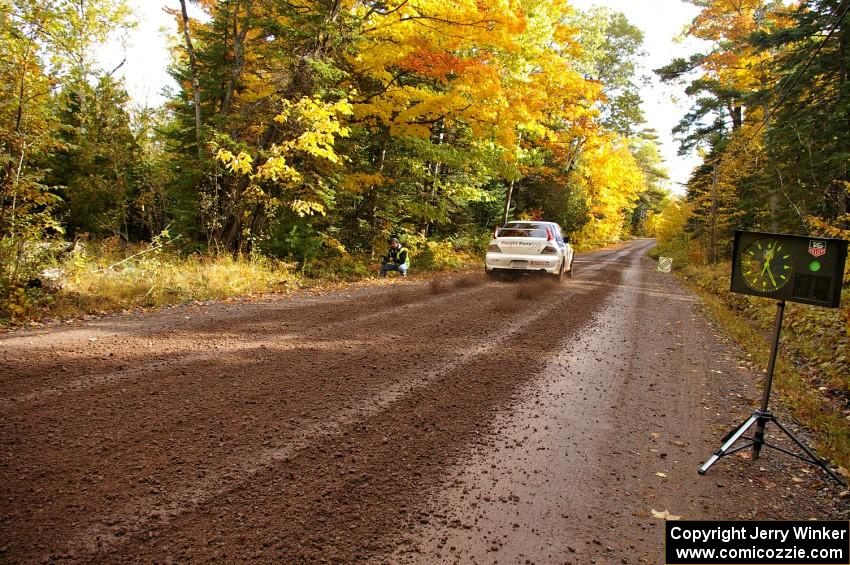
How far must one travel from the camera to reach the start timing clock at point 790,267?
9.68ft

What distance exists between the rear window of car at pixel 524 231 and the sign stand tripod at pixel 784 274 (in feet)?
29.4

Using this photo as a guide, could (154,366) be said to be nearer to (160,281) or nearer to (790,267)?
(160,281)

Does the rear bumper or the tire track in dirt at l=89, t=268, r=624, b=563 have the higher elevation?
the rear bumper

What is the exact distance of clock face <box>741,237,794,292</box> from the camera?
312cm

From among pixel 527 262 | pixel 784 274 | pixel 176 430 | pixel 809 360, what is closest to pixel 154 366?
pixel 176 430

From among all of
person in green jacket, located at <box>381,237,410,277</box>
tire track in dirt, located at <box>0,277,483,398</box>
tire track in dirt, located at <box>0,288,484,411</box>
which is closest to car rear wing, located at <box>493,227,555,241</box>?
person in green jacket, located at <box>381,237,410,277</box>

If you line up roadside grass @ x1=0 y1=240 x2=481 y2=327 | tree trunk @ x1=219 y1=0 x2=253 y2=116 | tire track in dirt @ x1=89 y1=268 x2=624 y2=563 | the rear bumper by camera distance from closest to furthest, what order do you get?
tire track in dirt @ x1=89 y1=268 x2=624 y2=563 → roadside grass @ x1=0 y1=240 x2=481 y2=327 → the rear bumper → tree trunk @ x1=219 y1=0 x2=253 y2=116

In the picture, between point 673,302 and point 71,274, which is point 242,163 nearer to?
point 71,274

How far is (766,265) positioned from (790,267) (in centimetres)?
15

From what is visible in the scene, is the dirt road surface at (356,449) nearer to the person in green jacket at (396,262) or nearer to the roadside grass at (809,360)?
the roadside grass at (809,360)

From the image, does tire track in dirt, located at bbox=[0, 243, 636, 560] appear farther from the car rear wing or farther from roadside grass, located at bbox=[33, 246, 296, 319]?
the car rear wing

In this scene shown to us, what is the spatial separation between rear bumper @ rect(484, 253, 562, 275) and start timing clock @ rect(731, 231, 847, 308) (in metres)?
8.66

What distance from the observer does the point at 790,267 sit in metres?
3.09

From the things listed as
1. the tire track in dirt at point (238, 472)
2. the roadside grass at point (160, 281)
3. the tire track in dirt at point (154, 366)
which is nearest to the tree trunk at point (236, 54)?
the roadside grass at point (160, 281)
